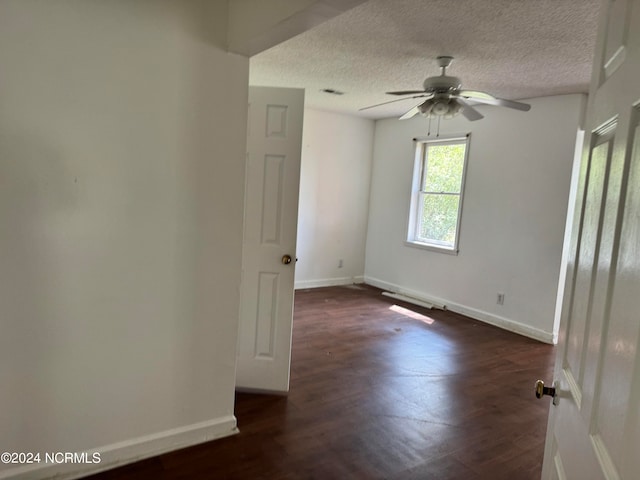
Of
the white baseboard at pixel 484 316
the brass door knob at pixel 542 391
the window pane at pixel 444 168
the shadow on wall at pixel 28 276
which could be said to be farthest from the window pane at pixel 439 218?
the shadow on wall at pixel 28 276

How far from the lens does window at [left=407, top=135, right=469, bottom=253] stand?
5.23 m

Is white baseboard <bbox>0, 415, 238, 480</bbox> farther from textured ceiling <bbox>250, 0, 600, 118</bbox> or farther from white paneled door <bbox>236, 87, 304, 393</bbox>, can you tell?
textured ceiling <bbox>250, 0, 600, 118</bbox>

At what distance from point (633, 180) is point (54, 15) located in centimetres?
204

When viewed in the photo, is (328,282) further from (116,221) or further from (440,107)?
(116,221)

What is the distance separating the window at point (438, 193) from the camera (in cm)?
523

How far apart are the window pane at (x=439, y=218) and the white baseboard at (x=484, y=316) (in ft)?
2.38

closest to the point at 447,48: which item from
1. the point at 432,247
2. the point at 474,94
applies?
the point at 474,94

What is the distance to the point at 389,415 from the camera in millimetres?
2684

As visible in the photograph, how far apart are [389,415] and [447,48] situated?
249cm

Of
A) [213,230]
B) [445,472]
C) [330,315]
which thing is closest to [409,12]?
[213,230]

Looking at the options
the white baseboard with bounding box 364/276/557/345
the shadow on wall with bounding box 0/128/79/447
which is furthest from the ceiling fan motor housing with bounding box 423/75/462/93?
the white baseboard with bounding box 364/276/557/345

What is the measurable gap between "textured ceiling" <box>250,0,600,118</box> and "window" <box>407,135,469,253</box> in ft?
3.51

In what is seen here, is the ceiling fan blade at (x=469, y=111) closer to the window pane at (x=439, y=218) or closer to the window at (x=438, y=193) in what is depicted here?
the window at (x=438, y=193)

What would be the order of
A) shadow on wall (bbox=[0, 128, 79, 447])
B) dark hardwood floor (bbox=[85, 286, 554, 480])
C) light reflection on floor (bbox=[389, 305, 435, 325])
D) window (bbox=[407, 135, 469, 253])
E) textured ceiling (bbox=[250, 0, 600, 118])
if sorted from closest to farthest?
shadow on wall (bbox=[0, 128, 79, 447]) → dark hardwood floor (bbox=[85, 286, 554, 480]) → textured ceiling (bbox=[250, 0, 600, 118]) → light reflection on floor (bbox=[389, 305, 435, 325]) → window (bbox=[407, 135, 469, 253])
